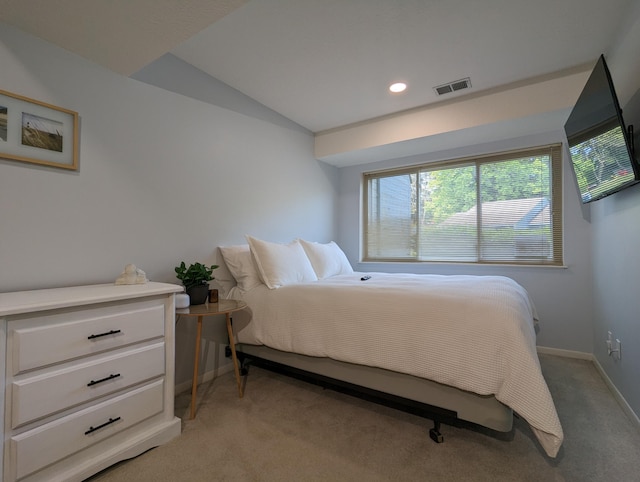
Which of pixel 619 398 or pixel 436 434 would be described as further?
pixel 619 398

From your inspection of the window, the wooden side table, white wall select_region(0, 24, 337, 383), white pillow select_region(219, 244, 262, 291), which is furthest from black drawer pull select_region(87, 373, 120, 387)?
the window

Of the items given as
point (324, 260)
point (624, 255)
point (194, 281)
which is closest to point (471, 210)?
point (624, 255)

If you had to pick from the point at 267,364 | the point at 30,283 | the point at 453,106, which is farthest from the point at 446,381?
the point at 453,106

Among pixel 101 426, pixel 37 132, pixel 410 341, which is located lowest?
pixel 101 426

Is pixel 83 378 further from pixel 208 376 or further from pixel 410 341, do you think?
pixel 410 341

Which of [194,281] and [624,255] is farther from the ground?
[624,255]

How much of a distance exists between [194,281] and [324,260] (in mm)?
1350

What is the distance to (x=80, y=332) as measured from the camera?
1279 millimetres

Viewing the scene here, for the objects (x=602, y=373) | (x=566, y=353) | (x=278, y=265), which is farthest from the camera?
(x=566, y=353)

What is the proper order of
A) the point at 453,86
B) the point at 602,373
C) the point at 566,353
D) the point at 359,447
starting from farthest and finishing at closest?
1. the point at 566,353
2. the point at 453,86
3. the point at 602,373
4. the point at 359,447

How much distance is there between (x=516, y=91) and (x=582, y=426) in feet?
8.29

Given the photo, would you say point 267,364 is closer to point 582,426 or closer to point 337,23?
point 582,426

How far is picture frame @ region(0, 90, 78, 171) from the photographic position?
150 cm

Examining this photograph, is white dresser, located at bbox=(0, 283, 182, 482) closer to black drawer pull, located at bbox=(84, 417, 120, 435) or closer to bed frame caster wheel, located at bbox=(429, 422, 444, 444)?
black drawer pull, located at bbox=(84, 417, 120, 435)
